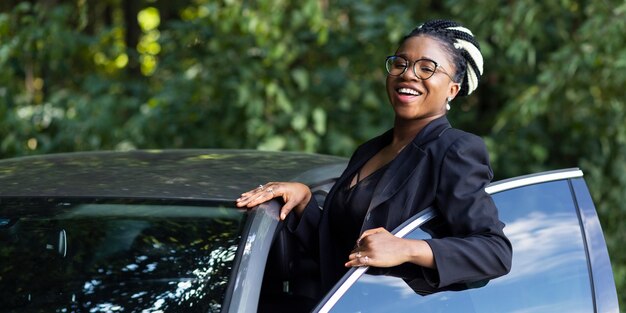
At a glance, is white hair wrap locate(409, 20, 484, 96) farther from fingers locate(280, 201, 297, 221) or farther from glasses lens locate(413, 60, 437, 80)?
fingers locate(280, 201, 297, 221)

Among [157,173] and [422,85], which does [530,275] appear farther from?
[157,173]

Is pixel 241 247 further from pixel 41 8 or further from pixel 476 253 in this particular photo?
pixel 41 8

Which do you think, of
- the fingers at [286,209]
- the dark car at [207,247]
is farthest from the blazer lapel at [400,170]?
the fingers at [286,209]

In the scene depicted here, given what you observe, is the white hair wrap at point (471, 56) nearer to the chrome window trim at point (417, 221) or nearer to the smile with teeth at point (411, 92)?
the smile with teeth at point (411, 92)

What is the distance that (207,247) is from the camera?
2.59m

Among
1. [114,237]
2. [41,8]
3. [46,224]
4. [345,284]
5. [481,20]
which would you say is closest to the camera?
[345,284]

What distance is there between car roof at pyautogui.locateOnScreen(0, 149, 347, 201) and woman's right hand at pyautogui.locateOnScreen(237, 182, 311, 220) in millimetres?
51

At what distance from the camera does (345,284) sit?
230 cm

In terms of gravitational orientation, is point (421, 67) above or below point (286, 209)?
above

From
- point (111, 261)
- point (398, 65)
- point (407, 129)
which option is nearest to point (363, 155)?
point (407, 129)

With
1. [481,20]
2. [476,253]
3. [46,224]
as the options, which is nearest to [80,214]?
[46,224]

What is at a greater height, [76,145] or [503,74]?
[503,74]

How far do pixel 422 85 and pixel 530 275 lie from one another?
1.81 ft

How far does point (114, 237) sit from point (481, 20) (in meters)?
3.27
